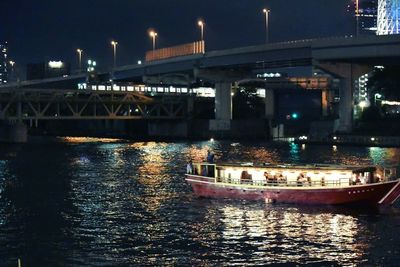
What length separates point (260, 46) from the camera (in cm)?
13138

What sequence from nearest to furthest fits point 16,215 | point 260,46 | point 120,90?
1. point 16,215
2. point 260,46
3. point 120,90

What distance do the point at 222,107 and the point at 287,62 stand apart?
27.5m

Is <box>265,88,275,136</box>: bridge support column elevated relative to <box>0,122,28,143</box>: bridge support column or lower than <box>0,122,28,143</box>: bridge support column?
elevated

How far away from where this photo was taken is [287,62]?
132750 millimetres

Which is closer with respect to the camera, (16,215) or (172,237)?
(172,237)

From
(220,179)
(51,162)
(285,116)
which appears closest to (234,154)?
(51,162)

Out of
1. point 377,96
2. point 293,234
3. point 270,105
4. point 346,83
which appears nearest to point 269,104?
point 270,105

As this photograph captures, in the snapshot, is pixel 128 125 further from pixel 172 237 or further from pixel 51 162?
pixel 172 237

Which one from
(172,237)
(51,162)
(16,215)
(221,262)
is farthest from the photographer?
(51,162)

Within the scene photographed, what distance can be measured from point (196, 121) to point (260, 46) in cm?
3883

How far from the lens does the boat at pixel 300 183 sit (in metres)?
52.9

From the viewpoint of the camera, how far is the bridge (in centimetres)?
11594

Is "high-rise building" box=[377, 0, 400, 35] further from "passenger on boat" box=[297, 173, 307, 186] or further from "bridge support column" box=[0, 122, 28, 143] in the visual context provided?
"passenger on boat" box=[297, 173, 307, 186]

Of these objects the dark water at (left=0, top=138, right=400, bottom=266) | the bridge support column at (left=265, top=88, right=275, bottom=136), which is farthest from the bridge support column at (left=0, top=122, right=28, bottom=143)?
the dark water at (left=0, top=138, right=400, bottom=266)
